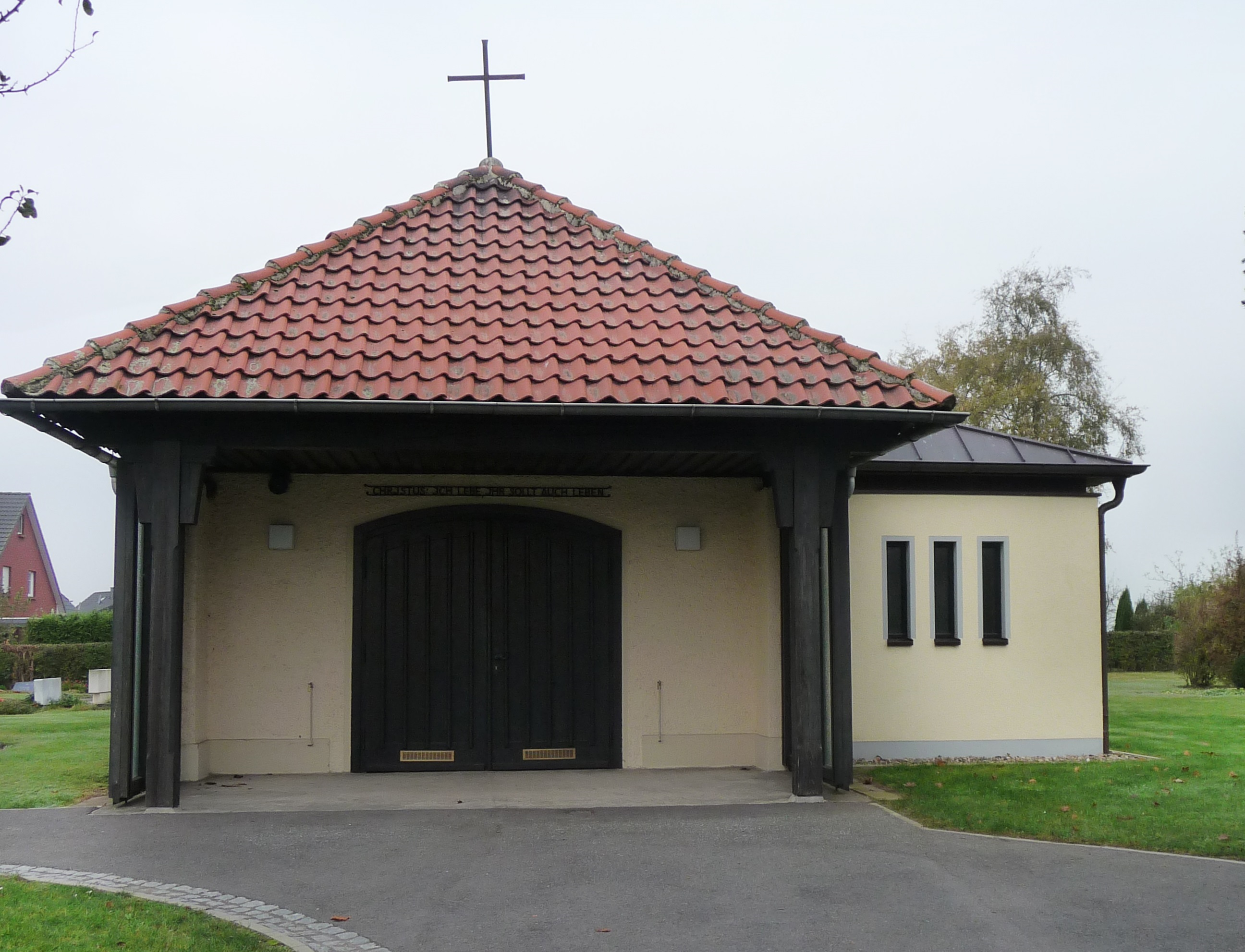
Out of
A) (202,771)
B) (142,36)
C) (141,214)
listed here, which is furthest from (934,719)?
(141,214)

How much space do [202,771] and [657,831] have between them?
459 centimetres

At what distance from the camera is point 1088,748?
12.8 m

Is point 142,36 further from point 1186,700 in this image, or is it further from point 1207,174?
point 1186,700

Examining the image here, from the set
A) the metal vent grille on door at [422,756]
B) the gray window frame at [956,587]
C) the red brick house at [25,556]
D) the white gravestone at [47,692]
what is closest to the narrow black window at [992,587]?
the gray window frame at [956,587]

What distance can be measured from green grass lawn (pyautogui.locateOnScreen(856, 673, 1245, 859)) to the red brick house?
134 ft

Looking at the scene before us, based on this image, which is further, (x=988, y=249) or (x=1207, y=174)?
(x=988, y=249)

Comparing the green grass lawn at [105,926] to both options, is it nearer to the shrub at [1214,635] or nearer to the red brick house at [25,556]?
the shrub at [1214,635]

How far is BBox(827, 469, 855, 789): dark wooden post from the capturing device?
10.0 meters

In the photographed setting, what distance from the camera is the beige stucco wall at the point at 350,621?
10906mm

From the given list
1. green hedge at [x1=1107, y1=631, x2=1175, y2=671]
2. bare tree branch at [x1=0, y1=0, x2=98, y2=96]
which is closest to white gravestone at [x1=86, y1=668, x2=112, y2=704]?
bare tree branch at [x1=0, y1=0, x2=98, y2=96]

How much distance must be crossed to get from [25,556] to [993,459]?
47.7 metres

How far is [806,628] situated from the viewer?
926 centimetres

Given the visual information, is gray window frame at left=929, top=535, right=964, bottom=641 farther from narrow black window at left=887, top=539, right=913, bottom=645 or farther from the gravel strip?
the gravel strip

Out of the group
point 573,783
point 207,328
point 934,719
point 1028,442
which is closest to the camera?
point 207,328
